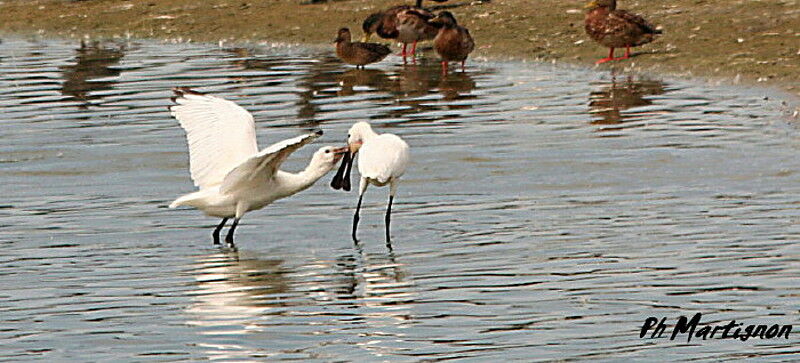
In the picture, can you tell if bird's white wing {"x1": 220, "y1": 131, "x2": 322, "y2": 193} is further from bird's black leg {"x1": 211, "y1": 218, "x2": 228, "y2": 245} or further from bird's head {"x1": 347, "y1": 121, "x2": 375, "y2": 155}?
bird's head {"x1": 347, "y1": 121, "x2": 375, "y2": 155}

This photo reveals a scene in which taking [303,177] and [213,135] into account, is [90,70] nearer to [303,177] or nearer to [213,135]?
[213,135]

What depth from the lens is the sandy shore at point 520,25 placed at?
19.3 metres

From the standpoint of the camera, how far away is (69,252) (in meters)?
10.2

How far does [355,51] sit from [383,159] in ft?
33.2

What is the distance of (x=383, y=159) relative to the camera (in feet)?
35.7

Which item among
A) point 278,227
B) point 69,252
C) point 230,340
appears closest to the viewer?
point 230,340

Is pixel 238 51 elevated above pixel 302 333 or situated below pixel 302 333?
below

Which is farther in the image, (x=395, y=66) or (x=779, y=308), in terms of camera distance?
(x=395, y=66)

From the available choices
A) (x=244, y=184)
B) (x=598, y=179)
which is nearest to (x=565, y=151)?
(x=598, y=179)

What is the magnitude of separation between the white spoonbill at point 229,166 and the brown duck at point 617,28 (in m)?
9.10

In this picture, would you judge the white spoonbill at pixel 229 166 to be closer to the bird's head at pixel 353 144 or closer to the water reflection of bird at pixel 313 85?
the bird's head at pixel 353 144

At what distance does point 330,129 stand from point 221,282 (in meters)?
6.64

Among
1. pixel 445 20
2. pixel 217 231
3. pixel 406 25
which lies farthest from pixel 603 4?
pixel 217 231

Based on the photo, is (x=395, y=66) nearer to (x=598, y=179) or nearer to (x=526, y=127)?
(x=526, y=127)
